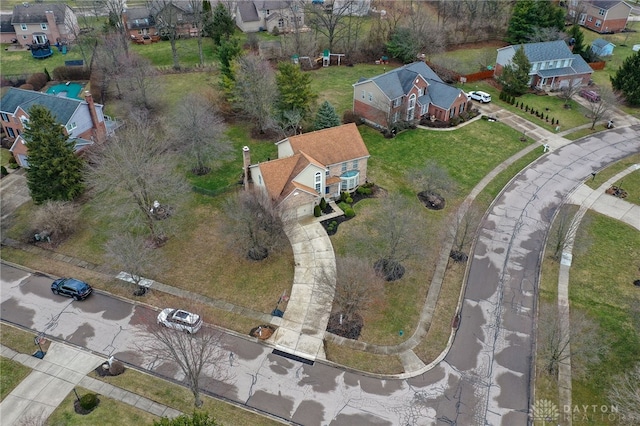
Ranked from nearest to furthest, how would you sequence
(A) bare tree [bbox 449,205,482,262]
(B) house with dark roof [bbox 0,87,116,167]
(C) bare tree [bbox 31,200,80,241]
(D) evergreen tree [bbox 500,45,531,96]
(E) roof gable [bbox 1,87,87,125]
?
(A) bare tree [bbox 449,205,482,262], (C) bare tree [bbox 31,200,80,241], (B) house with dark roof [bbox 0,87,116,167], (E) roof gable [bbox 1,87,87,125], (D) evergreen tree [bbox 500,45,531,96]

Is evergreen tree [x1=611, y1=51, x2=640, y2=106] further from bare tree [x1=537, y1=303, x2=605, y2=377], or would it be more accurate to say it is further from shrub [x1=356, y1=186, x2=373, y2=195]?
bare tree [x1=537, y1=303, x2=605, y2=377]

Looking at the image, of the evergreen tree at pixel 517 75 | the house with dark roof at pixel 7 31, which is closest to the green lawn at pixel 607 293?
the evergreen tree at pixel 517 75

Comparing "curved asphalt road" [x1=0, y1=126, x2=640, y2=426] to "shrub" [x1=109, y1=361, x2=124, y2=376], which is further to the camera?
"shrub" [x1=109, y1=361, x2=124, y2=376]

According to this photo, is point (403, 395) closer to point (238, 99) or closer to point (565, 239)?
point (565, 239)

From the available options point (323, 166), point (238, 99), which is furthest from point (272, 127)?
point (323, 166)

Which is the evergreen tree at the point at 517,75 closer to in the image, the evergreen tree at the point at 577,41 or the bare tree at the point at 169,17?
the evergreen tree at the point at 577,41

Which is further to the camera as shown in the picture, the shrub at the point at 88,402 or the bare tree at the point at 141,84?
the bare tree at the point at 141,84

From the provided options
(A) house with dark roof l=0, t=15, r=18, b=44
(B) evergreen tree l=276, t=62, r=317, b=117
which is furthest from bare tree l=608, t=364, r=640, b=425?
(A) house with dark roof l=0, t=15, r=18, b=44
